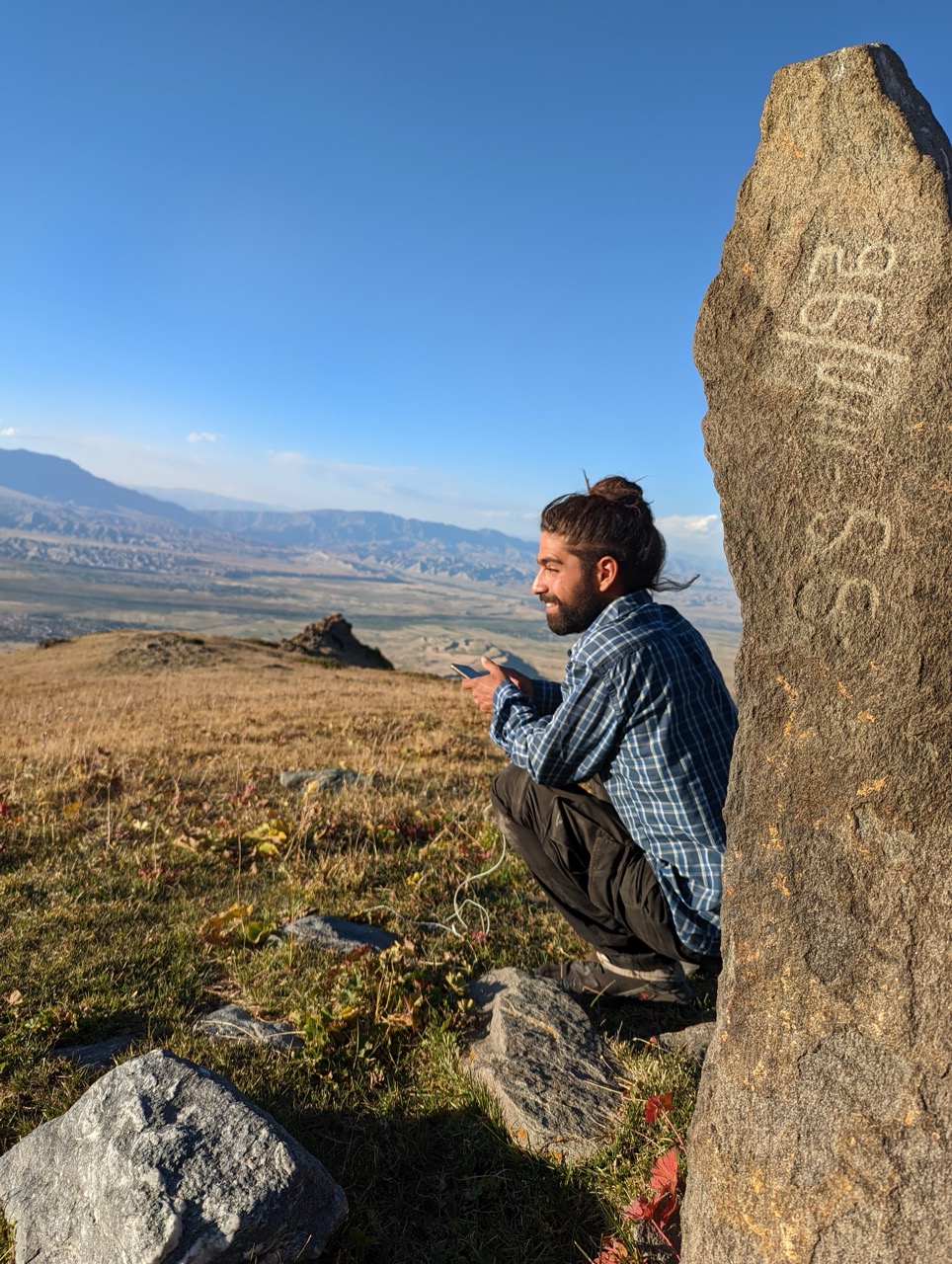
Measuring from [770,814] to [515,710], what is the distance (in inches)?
78.3

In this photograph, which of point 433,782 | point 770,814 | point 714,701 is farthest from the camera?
point 433,782

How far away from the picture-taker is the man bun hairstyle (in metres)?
4.06

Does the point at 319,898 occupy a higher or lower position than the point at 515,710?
lower

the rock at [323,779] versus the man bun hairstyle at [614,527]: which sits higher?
the man bun hairstyle at [614,527]

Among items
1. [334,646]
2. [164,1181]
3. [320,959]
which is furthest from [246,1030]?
[334,646]

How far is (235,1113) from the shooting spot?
9.35 ft

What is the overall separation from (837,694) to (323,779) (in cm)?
668

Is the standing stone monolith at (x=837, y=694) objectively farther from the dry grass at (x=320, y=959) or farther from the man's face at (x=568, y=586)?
the man's face at (x=568, y=586)

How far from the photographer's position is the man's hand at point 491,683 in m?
4.54

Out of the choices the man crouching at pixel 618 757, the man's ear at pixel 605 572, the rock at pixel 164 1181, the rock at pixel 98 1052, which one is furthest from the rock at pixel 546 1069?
the man's ear at pixel 605 572

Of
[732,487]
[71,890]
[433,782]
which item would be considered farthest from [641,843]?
[433,782]

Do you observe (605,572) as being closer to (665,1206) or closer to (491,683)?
(491,683)

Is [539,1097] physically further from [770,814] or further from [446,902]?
[446,902]

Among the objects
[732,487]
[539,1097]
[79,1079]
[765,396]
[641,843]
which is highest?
[765,396]
